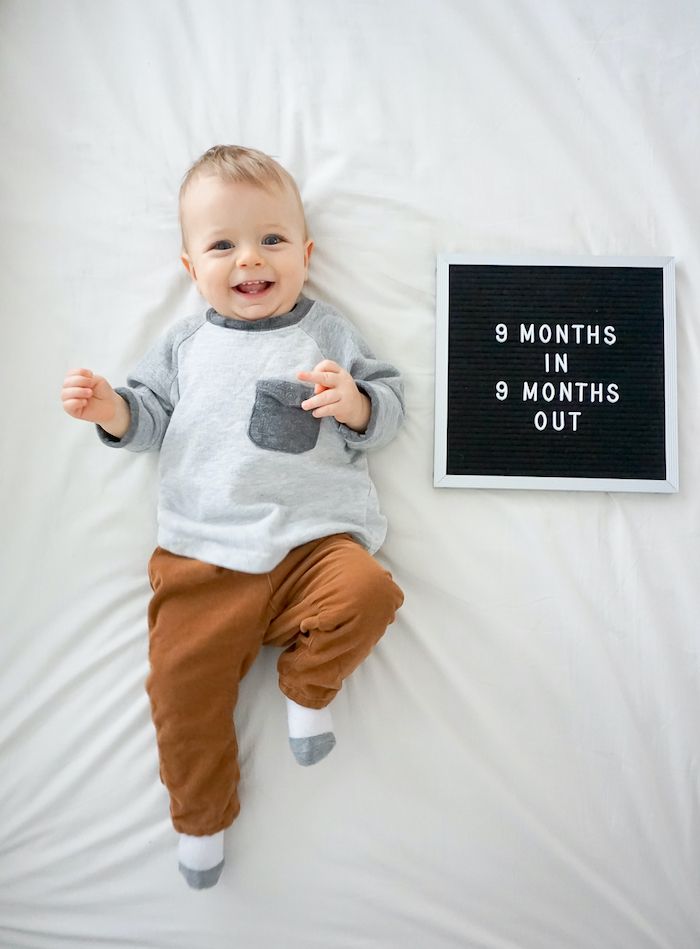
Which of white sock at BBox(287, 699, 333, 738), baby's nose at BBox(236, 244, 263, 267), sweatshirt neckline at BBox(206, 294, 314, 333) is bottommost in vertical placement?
white sock at BBox(287, 699, 333, 738)

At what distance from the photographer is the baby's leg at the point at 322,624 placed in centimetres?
94

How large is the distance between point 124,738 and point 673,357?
93cm

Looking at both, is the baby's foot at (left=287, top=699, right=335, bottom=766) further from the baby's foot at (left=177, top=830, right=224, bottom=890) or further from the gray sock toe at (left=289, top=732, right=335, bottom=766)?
the baby's foot at (left=177, top=830, right=224, bottom=890)

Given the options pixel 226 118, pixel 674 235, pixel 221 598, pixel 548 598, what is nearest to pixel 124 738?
pixel 221 598

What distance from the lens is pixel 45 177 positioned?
1169 millimetres

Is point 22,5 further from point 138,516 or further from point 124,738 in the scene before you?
point 124,738

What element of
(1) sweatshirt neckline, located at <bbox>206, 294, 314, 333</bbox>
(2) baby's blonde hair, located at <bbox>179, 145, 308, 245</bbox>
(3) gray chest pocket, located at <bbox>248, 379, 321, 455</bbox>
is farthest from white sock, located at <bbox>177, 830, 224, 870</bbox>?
(2) baby's blonde hair, located at <bbox>179, 145, 308, 245</bbox>

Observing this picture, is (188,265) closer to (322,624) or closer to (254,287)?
(254,287)

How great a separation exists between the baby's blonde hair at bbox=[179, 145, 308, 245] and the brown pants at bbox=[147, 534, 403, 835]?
510 mm

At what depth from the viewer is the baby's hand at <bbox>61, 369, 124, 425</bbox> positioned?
38.2 inches

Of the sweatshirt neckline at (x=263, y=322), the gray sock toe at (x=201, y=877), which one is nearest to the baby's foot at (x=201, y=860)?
the gray sock toe at (x=201, y=877)

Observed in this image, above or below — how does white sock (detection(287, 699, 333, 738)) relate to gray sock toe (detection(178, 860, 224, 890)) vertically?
above

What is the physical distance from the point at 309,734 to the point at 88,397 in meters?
0.51

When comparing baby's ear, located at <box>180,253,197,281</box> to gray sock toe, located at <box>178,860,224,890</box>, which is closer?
gray sock toe, located at <box>178,860,224,890</box>
